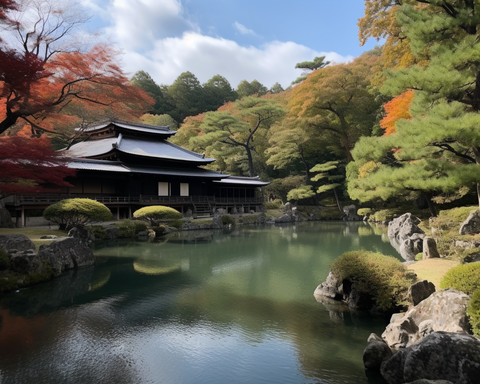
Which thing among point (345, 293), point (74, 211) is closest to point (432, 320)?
point (345, 293)

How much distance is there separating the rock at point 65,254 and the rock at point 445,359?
9131 mm

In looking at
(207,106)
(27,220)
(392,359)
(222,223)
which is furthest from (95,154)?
(207,106)

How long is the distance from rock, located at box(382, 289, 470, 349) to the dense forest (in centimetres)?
440

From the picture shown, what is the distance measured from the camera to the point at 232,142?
116ft

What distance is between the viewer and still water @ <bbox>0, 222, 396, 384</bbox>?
13.7 feet

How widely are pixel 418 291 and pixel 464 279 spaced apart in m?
0.81

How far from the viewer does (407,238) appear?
34.9 feet

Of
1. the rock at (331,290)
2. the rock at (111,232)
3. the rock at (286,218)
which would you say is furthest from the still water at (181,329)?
the rock at (286,218)

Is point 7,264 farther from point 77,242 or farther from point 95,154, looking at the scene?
point 95,154

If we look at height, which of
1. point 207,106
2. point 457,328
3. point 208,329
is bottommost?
point 208,329

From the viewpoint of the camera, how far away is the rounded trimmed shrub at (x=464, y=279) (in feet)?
14.9

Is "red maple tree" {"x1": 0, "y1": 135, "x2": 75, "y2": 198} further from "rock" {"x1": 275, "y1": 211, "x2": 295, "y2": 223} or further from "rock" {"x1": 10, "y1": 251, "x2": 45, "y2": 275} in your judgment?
"rock" {"x1": 275, "y1": 211, "x2": 295, "y2": 223}

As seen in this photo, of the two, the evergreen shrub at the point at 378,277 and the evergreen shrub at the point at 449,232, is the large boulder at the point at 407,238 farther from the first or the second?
the evergreen shrub at the point at 378,277

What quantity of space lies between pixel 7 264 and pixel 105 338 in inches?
190
